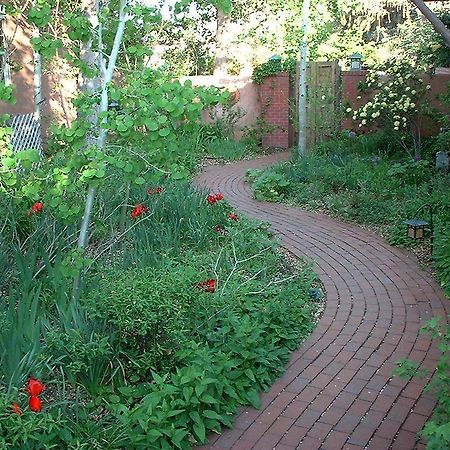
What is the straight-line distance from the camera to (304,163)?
30.8ft

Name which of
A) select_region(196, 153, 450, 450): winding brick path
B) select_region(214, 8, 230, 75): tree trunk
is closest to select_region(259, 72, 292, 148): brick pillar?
select_region(214, 8, 230, 75): tree trunk

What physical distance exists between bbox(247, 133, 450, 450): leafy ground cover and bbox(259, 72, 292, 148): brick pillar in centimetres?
302

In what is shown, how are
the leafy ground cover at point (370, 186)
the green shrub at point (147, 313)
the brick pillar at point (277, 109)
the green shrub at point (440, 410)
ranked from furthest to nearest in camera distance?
the brick pillar at point (277, 109)
the leafy ground cover at point (370, 186)
the green shrub at point (147, 313)
the green shrub at point (440, 410)

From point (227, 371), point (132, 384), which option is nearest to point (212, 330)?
point (227, 371)

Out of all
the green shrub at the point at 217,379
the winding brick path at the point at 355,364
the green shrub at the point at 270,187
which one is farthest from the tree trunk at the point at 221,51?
the green shrub at the point at 217,379

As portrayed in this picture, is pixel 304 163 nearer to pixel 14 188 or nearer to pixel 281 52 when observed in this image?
pixel 14 188

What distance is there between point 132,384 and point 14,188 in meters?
1.68

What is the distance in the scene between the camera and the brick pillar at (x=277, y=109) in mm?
13875

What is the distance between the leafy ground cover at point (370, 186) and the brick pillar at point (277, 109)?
3.02 meters

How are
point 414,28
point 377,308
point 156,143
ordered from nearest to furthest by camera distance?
point 156,143
point 377,308
point 414,28

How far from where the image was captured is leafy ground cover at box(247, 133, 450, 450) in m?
6.17

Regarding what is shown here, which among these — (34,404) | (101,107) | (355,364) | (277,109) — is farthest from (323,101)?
(34,404)

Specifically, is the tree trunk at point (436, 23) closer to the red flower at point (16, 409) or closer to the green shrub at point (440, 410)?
the green shrub at point (440, 410)

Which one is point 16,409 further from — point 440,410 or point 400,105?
point 400,105
